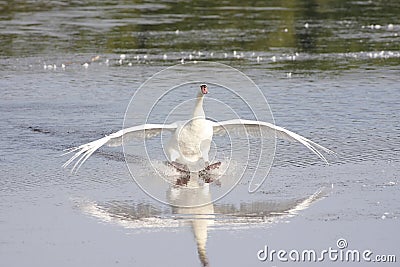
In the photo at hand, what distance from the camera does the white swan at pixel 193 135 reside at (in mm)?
10406

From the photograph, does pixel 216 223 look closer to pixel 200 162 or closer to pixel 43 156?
pixel 200 162

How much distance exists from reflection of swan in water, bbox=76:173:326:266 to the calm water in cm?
2

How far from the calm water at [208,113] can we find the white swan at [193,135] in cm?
33

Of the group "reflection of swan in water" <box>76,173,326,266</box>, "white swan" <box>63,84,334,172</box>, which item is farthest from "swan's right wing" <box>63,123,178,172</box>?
"reflection of swan in water" <box>76,173,326,266</box>

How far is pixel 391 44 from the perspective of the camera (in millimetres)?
19156

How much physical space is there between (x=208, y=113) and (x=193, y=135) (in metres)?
2.50

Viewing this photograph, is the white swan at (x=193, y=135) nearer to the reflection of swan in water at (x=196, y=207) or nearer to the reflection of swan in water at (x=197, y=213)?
the reflection of swan in water at (x=196, y=207)

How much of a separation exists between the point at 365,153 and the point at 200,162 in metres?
1.81

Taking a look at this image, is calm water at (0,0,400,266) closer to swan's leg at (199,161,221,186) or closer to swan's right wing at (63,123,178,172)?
swan's right wing at (63,123,178,172)

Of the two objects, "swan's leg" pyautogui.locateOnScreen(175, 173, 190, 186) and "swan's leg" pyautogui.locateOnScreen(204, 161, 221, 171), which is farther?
"swan's leg" pyautogui.locateOnScreen(204, 161, 221, 171)

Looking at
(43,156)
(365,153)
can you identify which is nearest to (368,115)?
(365,153)

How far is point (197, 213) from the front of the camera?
9141mm

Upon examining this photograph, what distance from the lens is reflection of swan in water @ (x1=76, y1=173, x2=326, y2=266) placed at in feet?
28.7

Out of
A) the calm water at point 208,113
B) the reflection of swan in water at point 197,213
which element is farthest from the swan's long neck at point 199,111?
the reflection of swan in water at point 197,213
